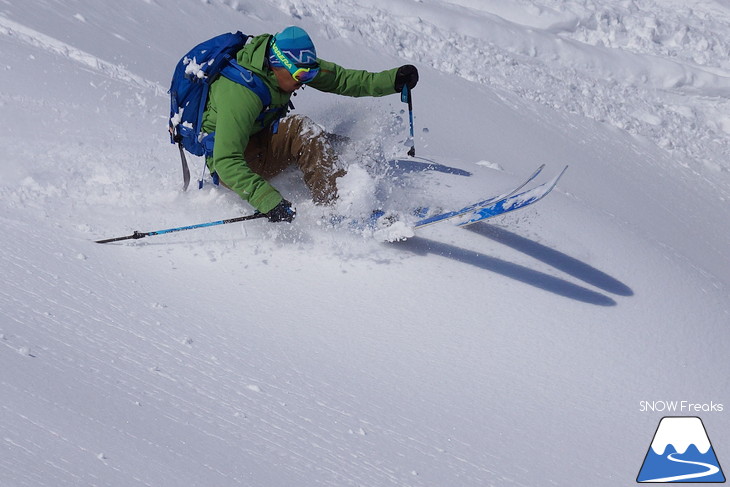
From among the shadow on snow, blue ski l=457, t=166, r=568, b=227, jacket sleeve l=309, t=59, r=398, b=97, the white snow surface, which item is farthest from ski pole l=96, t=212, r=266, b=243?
blue ski l=457, t=166, r=568, b=227

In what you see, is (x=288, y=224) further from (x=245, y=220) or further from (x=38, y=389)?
(x=38, y=389)

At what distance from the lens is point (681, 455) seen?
3914 mm

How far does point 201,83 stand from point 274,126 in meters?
0.51

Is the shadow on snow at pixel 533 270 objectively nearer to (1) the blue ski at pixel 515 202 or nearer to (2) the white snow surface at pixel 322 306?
(2) the white snow surface at pixel 322 306

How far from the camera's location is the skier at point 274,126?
14.7 ft

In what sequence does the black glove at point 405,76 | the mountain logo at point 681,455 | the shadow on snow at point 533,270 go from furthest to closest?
the black glove at point 405,76
the shadow on snow at point 533,270
the mountain logo at point 681,455


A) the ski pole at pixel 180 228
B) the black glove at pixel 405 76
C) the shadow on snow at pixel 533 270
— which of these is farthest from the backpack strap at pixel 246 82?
the shadow on snow at pixel 533 270

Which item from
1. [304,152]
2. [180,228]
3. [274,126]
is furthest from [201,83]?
[180,228]

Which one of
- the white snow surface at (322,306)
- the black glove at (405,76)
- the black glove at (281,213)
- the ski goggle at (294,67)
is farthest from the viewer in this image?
the black glove at (405,76)

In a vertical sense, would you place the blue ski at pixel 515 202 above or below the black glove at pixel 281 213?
above

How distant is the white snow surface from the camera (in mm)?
3225

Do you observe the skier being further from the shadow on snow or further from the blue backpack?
the shadow on snow

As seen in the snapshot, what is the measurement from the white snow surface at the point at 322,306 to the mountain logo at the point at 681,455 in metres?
0.08

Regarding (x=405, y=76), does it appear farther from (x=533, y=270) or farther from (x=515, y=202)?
(x=533, y=270)
